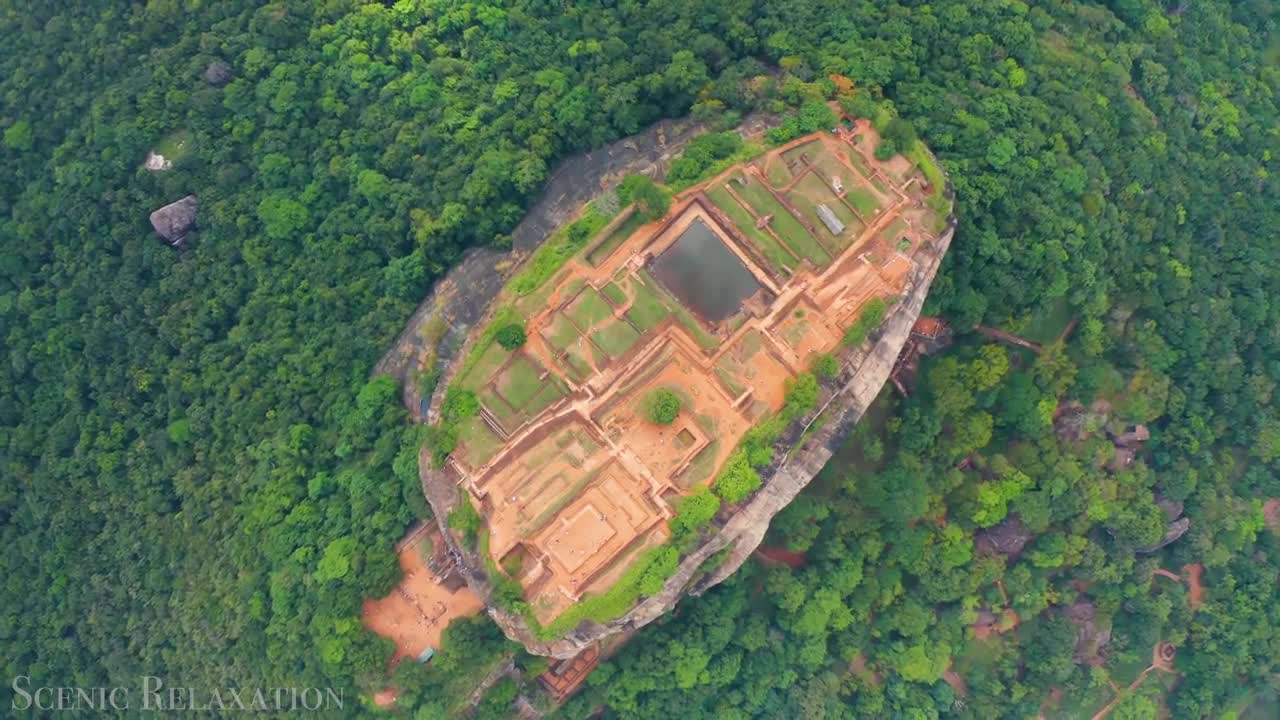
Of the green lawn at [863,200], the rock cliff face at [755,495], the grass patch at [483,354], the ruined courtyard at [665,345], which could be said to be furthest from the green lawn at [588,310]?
the green lawn at [863,200]

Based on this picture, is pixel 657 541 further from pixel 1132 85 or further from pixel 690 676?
pixel 1132 85

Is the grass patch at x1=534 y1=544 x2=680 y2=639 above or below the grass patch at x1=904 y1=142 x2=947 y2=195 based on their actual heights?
below

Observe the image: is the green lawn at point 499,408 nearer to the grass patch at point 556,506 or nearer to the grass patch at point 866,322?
the grass patch at point 556,506

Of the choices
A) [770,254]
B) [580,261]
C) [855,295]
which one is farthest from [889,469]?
[580,261]

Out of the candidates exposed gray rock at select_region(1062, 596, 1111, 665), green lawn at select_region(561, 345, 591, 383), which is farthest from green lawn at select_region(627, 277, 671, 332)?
exposed gray rock at select_region(1062, 596, 1111, 665)

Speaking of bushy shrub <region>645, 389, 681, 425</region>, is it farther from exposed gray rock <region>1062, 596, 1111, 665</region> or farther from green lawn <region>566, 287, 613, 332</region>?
exposed gray rock <region>1062, 596, 1111, 665</region>

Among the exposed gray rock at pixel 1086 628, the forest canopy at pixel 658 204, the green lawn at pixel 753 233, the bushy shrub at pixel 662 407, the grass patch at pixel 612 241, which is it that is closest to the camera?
the bushy shrub at pixel 662 407

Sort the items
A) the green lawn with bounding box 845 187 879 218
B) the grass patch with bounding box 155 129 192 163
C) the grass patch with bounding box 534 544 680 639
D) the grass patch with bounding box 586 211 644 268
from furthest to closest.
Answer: the grass patch with bounding box 155 129 192 163 → the grass patch with bounding box 586 211 644 268 → the green lawn with bounding box 845 187 879 218 → the grass patch with bounding box 534 544 680 639
